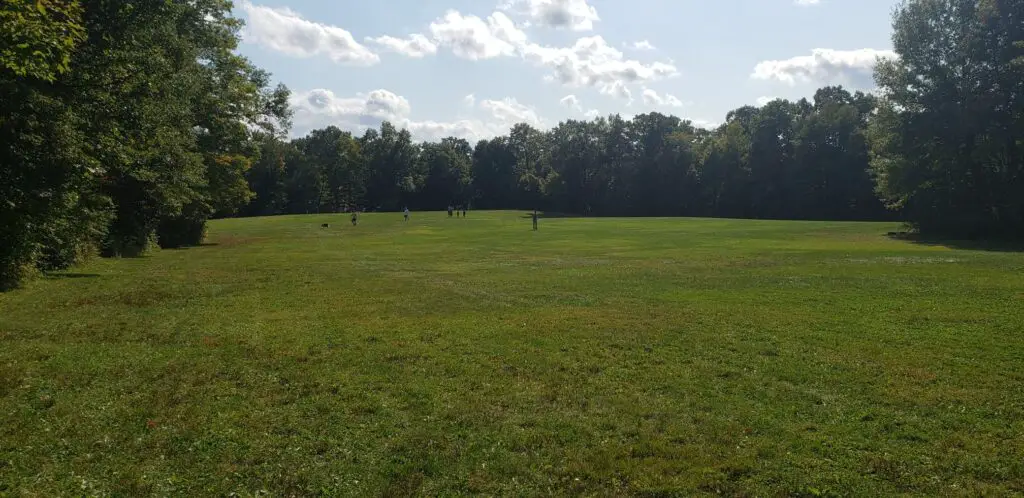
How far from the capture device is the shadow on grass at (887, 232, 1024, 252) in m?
36.0

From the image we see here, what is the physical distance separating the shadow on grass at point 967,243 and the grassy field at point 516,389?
19.2m

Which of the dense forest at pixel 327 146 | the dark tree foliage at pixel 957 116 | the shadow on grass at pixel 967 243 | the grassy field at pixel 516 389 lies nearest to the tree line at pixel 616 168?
the dense forest at pixel 327 146

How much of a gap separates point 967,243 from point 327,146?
388 ft

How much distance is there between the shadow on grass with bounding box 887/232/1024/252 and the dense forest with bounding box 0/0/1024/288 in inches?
158

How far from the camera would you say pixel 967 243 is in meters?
40.4

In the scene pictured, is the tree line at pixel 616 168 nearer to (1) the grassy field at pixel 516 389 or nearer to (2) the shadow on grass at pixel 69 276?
(2) the shadow on grass at pixel 69 276

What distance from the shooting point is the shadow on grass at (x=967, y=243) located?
36.0m

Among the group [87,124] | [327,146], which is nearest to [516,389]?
[87,124]

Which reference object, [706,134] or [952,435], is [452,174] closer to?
[706,134]

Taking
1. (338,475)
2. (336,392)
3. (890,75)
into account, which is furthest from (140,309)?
(890,75)

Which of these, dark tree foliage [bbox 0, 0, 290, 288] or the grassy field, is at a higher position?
dark tree foliage [bbox 0, 0, 290, 288]

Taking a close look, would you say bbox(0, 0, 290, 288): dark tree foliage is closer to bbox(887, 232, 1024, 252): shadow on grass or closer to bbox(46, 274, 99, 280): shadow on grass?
bbox(46, 274, 99, 280): shadow on grass

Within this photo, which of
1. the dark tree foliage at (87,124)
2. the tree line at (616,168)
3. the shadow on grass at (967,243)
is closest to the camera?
the dark tree foliage at (87,124)

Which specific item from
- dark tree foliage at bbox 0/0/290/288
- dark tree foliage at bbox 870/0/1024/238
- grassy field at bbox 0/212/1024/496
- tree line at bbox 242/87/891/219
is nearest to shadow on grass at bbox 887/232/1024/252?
dark tree foliage at bbox 870/0/1024/238
